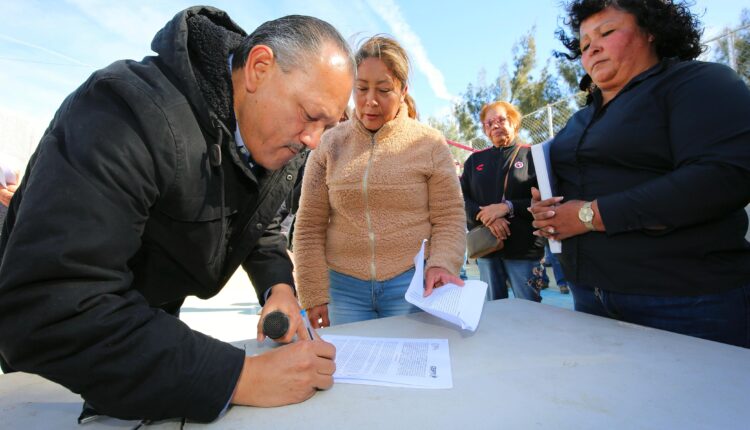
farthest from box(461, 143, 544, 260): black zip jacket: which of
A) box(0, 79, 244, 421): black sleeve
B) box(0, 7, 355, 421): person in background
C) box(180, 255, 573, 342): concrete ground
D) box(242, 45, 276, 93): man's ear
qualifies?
box(0, 79, 244, 421): black sleeve

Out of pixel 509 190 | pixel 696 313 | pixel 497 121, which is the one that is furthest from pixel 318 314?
pixel 497 121

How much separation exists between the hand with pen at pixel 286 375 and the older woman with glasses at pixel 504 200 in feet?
6.37

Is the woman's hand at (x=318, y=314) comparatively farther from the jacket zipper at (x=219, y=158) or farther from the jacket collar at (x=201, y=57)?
the jacket collar at (x=201, y=57)

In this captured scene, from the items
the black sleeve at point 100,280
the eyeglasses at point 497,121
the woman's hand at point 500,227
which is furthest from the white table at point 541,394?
the eyeglasses at point 497,121

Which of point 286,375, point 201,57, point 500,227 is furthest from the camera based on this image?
point 500,227

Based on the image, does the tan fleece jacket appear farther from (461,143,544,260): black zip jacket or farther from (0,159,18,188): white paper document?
(0,159,18,188): white paper document

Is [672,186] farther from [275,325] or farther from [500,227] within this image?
[500,227]

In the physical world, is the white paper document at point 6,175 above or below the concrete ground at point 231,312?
above

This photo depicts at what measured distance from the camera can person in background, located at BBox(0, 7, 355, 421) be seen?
582 millimetres

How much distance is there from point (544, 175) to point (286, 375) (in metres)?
1.02

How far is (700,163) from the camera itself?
1.04 metres

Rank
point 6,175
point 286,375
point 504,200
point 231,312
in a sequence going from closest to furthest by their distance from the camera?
point 286,375
point 6,175
point 504,200
point 231,312

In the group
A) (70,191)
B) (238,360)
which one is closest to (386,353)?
(238,360)

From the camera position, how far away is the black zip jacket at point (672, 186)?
103 cm
